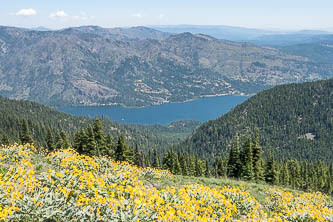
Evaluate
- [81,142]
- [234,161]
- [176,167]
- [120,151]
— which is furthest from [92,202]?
[176,167]

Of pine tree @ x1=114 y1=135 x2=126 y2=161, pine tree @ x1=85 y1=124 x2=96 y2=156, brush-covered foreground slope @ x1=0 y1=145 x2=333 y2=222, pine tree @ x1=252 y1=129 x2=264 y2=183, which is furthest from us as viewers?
pine tree @ x1=114 y1=135 x2=126 y2=161

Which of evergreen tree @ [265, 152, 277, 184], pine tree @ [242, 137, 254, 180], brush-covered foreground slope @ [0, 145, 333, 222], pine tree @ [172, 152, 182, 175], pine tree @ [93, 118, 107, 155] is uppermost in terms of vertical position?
brush-covered foreground slope @ [0, 145, 333, 222]

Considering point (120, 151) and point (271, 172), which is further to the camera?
point (120, 151)

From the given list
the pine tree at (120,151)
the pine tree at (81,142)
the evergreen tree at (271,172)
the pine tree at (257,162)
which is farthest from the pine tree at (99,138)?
the evergreen tree at (271,172)

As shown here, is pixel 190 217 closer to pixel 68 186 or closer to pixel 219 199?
pixel 219 199

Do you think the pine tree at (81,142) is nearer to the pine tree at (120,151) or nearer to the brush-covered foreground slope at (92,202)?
the pine tree at (120,151)

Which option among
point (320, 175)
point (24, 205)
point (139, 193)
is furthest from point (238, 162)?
point (24, 205)

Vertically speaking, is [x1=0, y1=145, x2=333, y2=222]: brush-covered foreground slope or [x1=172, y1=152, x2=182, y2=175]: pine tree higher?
[x1=0, y1=145, x2=333, y2=222]: brush-covered foreground slope

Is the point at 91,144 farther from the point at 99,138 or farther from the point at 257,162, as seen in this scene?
the point at 257,162

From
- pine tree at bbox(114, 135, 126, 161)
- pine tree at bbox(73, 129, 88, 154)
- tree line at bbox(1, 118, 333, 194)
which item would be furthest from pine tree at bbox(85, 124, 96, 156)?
pine tree at bbox(114, 135, 126, 161)

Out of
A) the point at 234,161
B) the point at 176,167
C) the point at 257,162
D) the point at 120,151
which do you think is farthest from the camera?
the point at 176,167

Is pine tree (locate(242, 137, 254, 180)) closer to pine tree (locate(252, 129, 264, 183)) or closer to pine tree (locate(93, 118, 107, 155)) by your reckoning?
pine tree (locate(252, 129, 264, 183))

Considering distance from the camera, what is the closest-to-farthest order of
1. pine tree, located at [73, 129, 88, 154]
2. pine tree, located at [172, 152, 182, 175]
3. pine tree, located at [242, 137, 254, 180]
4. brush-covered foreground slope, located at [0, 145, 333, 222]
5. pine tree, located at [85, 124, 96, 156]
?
brush-covered foreground slope, located at [0, 145, 333, 222]
pine tree, located at [242, 137, 254, 180]
pine tree, located at [85, 124, 96, 156]
pine tree, located at [73, 129, 88, 154]
pine tree, located at [172, 152, 182, 175]

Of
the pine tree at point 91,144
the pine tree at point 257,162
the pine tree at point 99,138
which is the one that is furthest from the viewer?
the pine tree at point 99,138
